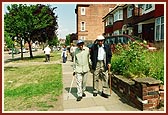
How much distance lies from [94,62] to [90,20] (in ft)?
159

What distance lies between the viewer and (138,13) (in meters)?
29.1

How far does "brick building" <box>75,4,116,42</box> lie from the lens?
54.8 m

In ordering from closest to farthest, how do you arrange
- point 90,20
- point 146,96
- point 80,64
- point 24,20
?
1. point 146,96
2. point 80,64
3. point 24,20
4. point 90,20

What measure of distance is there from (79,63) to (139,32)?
22868 millimetres

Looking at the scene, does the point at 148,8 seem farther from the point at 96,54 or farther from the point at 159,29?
the point at 96,54

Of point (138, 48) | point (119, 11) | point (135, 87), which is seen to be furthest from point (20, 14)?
point (135, 87)

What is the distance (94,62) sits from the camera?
789cm

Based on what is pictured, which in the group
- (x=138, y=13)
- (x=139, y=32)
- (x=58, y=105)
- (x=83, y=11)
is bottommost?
(x=58, y=105)

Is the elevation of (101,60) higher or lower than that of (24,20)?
lower

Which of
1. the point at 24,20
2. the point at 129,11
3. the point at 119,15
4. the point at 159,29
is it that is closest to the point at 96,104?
the point at 159,29

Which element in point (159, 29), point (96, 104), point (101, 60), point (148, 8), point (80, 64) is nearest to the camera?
point (96, 104)

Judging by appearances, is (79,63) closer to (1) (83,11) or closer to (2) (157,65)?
(2) (157,65)

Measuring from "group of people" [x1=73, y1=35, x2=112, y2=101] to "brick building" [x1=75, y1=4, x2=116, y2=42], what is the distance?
46488 millimetres

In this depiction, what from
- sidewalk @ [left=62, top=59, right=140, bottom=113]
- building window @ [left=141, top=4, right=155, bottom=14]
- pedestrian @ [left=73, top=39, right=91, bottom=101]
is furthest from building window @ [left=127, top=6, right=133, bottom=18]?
pedestrian @ [left=73, top=39, right=91, bottom=101]
